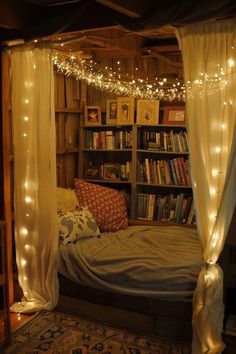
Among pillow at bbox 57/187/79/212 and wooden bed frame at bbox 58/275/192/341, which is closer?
wooden bed frame at bbox 58/275/192/341

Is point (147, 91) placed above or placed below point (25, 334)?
above

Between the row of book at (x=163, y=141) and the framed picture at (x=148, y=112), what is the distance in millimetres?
124

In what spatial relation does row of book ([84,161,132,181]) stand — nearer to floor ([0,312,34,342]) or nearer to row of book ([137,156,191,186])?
row of book ([137,156,191,186])

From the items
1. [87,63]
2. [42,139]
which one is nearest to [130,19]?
A: [42,139]

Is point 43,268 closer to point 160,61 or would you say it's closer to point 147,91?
point 147,91

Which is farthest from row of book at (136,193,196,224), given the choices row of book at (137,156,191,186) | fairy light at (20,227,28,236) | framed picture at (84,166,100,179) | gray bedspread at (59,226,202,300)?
fairy light at (20,227,28,236)

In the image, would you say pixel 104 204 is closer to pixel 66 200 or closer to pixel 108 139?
pixel 66 200

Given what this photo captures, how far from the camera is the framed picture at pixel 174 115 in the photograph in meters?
4.12

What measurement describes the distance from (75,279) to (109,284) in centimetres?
31

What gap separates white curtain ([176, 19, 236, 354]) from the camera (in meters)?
2.28

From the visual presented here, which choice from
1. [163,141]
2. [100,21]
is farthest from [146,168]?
[100,21]

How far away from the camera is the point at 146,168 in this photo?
4.26 m

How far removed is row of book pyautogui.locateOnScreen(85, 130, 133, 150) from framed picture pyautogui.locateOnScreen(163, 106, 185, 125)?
0.44 m

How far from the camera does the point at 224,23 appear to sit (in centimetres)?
224
